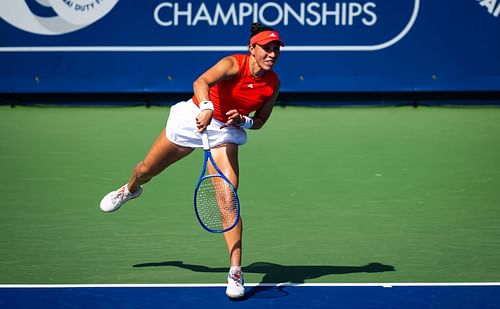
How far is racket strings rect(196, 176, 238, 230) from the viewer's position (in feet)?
19.4

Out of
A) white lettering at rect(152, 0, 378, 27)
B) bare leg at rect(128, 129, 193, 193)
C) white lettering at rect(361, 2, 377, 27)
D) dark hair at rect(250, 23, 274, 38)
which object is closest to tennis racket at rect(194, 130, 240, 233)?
bare leg at rect(128, 129, 193, 193)

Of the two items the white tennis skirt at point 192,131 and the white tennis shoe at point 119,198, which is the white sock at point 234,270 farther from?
the white tennis shoe at point 119,198

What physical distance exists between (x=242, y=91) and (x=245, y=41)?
7.23 m

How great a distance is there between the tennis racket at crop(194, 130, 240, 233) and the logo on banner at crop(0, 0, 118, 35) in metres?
7.69

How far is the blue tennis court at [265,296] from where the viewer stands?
5.69 metres

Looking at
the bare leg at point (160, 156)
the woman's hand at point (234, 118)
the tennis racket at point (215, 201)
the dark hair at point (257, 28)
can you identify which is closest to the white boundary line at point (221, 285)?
the tennis racket at point (215, 201)

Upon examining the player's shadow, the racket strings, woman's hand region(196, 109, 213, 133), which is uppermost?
woman's hand region(196, 109, 213, 133)

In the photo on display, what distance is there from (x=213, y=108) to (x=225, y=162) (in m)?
0.39

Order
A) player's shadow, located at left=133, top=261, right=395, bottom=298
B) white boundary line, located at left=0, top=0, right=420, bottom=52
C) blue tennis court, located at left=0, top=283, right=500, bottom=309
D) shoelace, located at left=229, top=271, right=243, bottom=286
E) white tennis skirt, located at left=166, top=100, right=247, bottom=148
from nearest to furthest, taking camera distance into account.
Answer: blue tennis court, located at left=0, top=283, right=500, bottom=309 < shoelace, located at left=229, top=271, right=243, bottom=286 < white tennis skirt, located at left=166, top=100, right=247, bottom=148 < player's shadow, located at left=133, top=261, right=395, bottom=298 < white boundary line, located at left=0, top=0, right=420, bottom=52

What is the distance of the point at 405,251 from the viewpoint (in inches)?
277

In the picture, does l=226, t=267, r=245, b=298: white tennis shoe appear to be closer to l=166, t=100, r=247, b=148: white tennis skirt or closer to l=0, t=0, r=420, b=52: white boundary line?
l=166, t=100, r=247, b=148: white tennis skirt

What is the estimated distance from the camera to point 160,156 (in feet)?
21.4

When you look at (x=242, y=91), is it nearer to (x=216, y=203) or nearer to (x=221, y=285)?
(x=216, y=203)

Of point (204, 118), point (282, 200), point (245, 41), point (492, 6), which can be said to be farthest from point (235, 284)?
point (492, 6)
